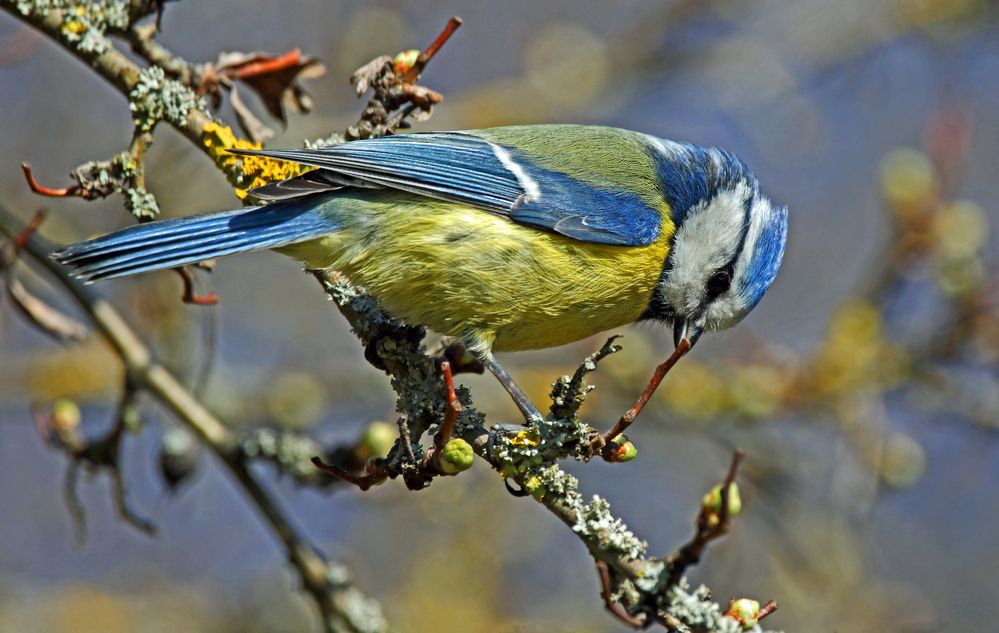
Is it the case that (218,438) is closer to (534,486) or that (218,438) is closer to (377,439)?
(377,439)

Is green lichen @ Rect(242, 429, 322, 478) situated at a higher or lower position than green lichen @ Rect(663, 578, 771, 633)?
higher

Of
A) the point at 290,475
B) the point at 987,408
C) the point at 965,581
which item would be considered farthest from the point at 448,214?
the point at 965,581

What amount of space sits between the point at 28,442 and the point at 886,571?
186 inches

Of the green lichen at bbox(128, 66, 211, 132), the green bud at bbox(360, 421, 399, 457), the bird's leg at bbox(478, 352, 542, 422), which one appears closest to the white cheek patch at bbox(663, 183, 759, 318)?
the bird's leg at bbox(478, 352, 542, 422)

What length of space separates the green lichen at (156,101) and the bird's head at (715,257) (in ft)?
4.56

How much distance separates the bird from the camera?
2.63 m

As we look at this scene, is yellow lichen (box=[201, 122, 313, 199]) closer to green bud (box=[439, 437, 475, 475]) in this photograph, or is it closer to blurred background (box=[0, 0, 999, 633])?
blurred background (box=[0, 0, 999, 633])

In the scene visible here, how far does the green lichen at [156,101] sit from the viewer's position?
2430mm

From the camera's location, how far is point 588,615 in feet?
13.6

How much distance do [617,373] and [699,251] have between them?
3.99 feet

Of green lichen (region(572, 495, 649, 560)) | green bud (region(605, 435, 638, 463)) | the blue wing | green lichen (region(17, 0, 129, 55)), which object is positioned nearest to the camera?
green lichen (region(572, 495, 649, 560))

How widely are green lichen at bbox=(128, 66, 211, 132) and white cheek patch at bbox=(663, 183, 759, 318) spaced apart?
4.60 ft

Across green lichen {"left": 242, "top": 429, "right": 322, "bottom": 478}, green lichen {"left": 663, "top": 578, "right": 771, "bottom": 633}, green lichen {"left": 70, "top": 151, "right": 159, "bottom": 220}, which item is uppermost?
green lichen {"left": 70, "top": 151, "right": 159, "bottom": 220}

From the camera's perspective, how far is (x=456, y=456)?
197 cm
